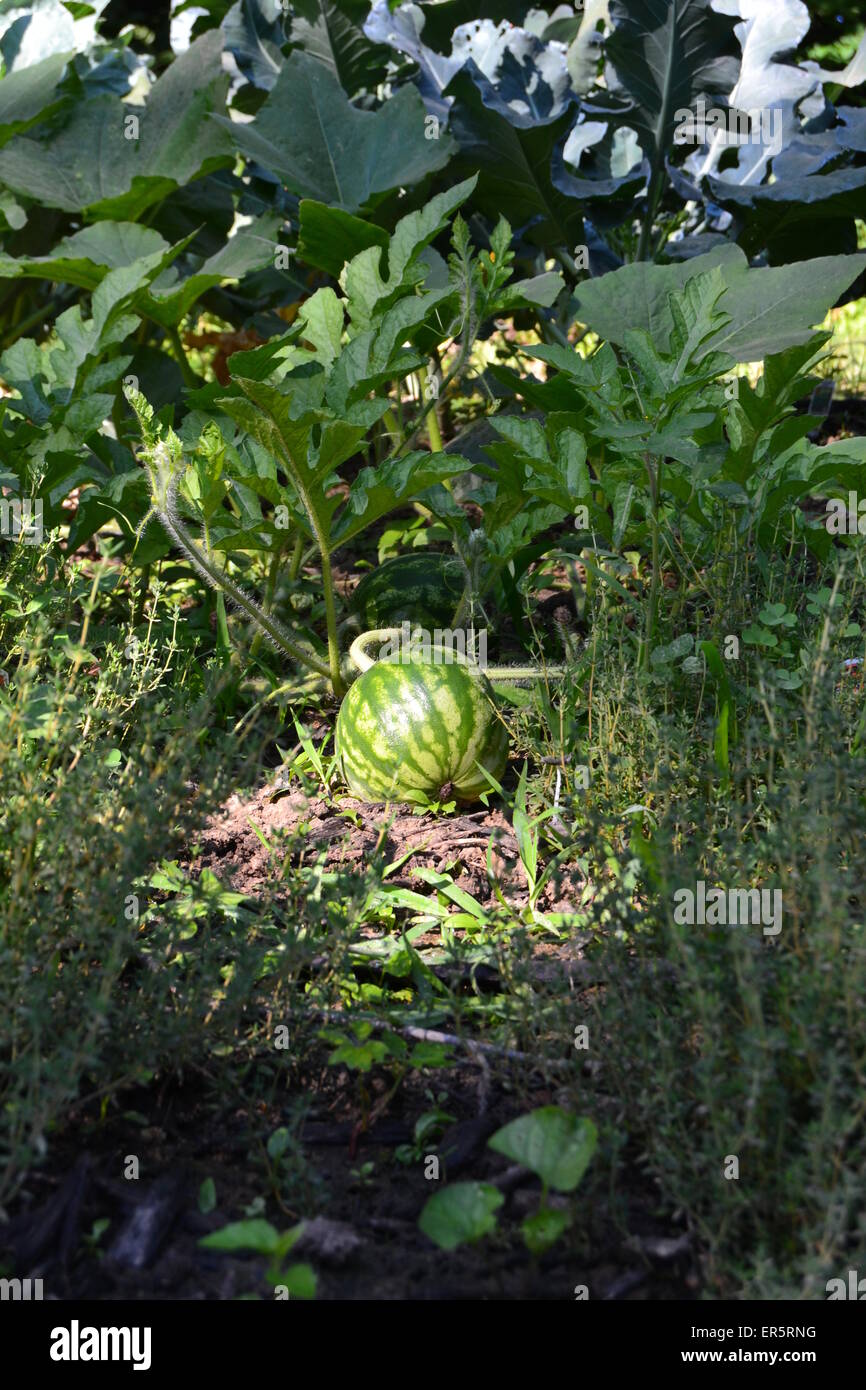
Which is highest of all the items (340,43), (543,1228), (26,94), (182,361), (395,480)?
(340,43)

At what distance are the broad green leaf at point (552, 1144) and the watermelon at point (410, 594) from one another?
1775mm

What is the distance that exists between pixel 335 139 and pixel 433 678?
1970 mm

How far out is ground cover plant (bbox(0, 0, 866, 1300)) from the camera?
5.57 feet

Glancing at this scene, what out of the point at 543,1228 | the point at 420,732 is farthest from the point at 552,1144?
the point at 420,732

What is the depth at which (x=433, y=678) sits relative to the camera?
2791mm

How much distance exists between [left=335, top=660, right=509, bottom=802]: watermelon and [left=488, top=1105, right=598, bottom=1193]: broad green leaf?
1092 mm

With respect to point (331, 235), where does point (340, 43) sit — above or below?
above

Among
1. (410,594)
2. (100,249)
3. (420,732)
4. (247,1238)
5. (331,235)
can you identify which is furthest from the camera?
(100,249)

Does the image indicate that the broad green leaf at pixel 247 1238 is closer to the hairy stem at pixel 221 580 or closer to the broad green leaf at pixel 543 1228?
the broad green leaf at pixel 543 1228

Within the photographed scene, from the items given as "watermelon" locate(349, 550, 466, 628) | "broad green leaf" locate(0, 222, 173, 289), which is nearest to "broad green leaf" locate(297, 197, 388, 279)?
"broad green leaf" locate(0, 222, 173, 289)

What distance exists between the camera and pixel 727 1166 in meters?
1.62

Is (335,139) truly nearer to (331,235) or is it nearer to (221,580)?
(331,235)

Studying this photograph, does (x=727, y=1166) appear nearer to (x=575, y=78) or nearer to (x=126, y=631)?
(x=126, y=631)

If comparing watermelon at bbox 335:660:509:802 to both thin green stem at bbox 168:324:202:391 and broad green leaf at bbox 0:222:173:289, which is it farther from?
broad green leaf at bbox 0:222:173:289
